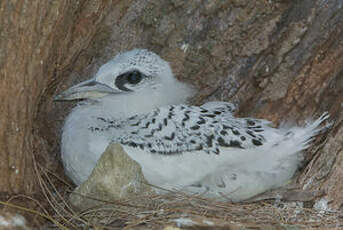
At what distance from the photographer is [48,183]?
13.3ft

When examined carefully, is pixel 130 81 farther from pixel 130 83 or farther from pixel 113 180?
pixel 113 180

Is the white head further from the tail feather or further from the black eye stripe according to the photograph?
the tail feather

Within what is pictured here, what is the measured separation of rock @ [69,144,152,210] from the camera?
136 inches

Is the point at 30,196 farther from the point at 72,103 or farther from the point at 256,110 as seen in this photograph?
the point at 256,110

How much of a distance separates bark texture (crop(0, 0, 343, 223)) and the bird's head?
0.99ft

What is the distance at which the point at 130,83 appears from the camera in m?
4.04

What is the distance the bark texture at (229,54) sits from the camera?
3961mm

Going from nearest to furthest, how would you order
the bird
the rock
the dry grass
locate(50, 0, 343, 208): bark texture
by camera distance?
1. the dry grass
2. the rock
3. the bird
4. locate(50, 0, 343, 208): bark texture

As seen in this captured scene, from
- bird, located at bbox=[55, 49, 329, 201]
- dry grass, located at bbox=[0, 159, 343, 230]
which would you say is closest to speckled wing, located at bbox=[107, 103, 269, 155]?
bird, located at bbox=[55, 49, 329, 201]

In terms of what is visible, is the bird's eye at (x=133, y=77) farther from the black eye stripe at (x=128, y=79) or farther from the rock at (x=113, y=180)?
the rock at (x=113, y=180)

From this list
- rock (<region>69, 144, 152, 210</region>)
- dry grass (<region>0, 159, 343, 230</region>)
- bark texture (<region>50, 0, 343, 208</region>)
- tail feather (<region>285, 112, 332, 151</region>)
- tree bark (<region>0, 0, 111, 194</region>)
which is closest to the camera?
tree bark (<region>0, 0, 111, 194</region>)

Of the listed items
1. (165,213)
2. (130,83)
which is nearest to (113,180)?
(165,213)

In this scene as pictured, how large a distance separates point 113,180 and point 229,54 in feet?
5.17

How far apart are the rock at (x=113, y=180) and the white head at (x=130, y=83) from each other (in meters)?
0.67
